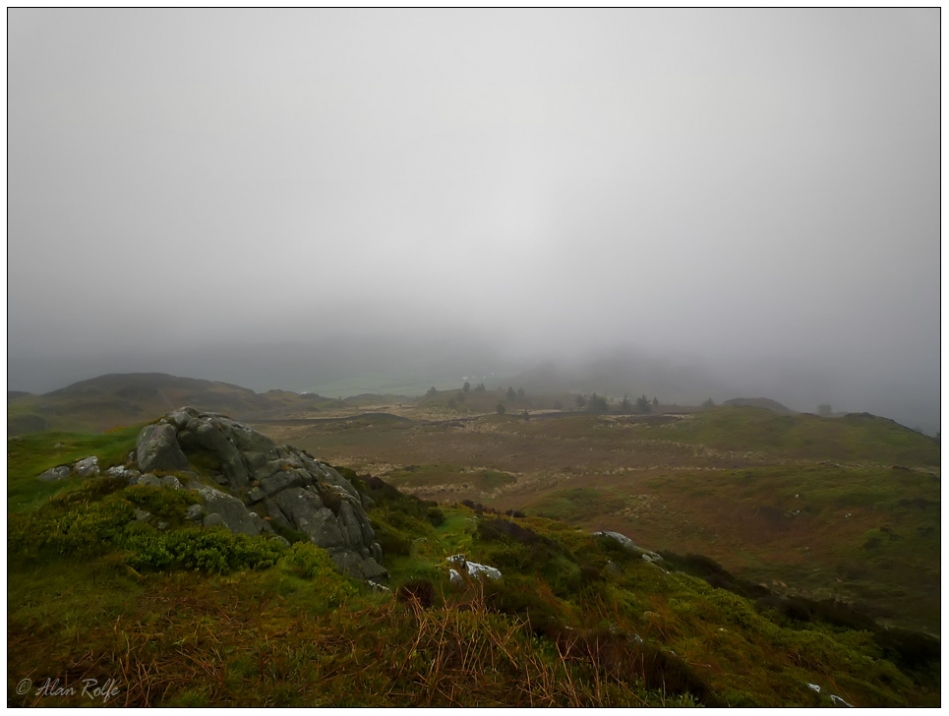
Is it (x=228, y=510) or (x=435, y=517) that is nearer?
(x=228, y=510)

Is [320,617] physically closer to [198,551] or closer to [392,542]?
[198,551]

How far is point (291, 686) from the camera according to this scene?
4469mm

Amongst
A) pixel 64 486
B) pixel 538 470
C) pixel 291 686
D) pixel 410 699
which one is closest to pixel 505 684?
pixel 410 699

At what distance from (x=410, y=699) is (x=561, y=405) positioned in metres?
135

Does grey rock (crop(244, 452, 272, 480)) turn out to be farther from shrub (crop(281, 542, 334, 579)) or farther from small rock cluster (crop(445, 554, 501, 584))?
small rock cluster (crop(445, 554, 501, 584))

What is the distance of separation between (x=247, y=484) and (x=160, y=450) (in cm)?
265

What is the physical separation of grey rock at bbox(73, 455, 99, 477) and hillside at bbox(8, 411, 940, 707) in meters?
0.23

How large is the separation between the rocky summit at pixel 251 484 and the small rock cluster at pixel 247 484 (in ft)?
0.09

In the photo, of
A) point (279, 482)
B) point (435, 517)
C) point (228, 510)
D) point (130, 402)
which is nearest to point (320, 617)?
point (228, 510)

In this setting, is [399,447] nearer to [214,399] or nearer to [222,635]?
[222,635]

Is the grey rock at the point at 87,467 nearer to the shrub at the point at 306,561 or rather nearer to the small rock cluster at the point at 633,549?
the shrub at the point at 306,561

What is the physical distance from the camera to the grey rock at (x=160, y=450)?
10.4 meters

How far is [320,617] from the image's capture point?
6086 mm

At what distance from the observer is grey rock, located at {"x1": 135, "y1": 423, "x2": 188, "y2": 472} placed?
411 inches
